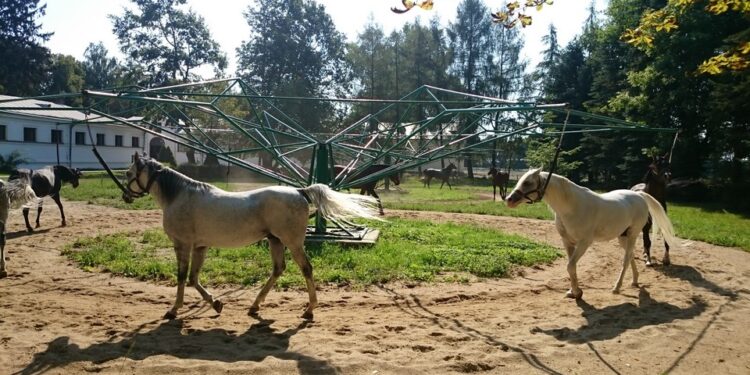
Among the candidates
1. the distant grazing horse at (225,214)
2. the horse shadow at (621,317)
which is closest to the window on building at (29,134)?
the distant grazing horse at (225,214)

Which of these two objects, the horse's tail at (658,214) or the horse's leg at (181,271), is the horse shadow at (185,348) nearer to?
the horse's leg at (181,271)

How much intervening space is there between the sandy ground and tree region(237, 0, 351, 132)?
120ft

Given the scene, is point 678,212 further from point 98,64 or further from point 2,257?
point 98,64

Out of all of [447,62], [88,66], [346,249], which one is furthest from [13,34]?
[346,249]

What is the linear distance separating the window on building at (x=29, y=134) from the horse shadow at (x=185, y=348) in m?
30.4

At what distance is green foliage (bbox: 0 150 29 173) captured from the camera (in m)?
25.3

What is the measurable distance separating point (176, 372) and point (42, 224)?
970 centimetres

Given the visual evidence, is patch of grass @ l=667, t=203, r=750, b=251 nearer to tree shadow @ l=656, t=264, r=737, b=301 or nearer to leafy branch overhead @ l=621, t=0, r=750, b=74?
tree shadow @ l=656, t=264, r=737, b=301

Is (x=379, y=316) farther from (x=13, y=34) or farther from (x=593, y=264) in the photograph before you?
(x=13, y=34)

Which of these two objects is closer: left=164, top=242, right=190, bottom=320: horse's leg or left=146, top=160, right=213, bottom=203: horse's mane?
left=164, top=242, right=190, bottom=320: horse's leg

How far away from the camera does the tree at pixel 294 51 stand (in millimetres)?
43844

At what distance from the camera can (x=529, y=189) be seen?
614 cm

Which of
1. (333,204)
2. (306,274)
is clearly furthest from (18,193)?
(333,204)

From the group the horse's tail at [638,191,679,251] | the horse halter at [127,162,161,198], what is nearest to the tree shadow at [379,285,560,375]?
the horse halter at [127,162,161,198]
